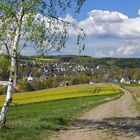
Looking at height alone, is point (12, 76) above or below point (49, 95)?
above

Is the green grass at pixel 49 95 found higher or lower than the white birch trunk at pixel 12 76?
lower

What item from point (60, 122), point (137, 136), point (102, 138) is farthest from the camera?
point (60, 122)

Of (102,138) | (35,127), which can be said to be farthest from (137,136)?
(35,127)

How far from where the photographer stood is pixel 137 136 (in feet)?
69.6

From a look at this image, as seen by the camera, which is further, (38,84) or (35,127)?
(38,84)

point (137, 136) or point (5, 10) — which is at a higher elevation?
point (5, 10)

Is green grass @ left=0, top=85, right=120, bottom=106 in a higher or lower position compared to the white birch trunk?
lower

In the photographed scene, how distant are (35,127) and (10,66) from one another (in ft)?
10.2

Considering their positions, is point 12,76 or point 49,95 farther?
point 49,95

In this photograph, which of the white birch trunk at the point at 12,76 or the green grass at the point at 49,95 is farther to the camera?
the green grass at the point at 49,95

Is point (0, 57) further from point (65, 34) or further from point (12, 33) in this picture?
point (65, 34)

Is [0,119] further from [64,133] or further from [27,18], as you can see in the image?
[27,18]

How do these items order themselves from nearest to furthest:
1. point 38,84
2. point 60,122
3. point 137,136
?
1. point 137,136
2. point 60,122
3. point 38,84

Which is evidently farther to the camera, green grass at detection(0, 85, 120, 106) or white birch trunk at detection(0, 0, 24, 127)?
green grass at detection(0, 85, 120, 106)
